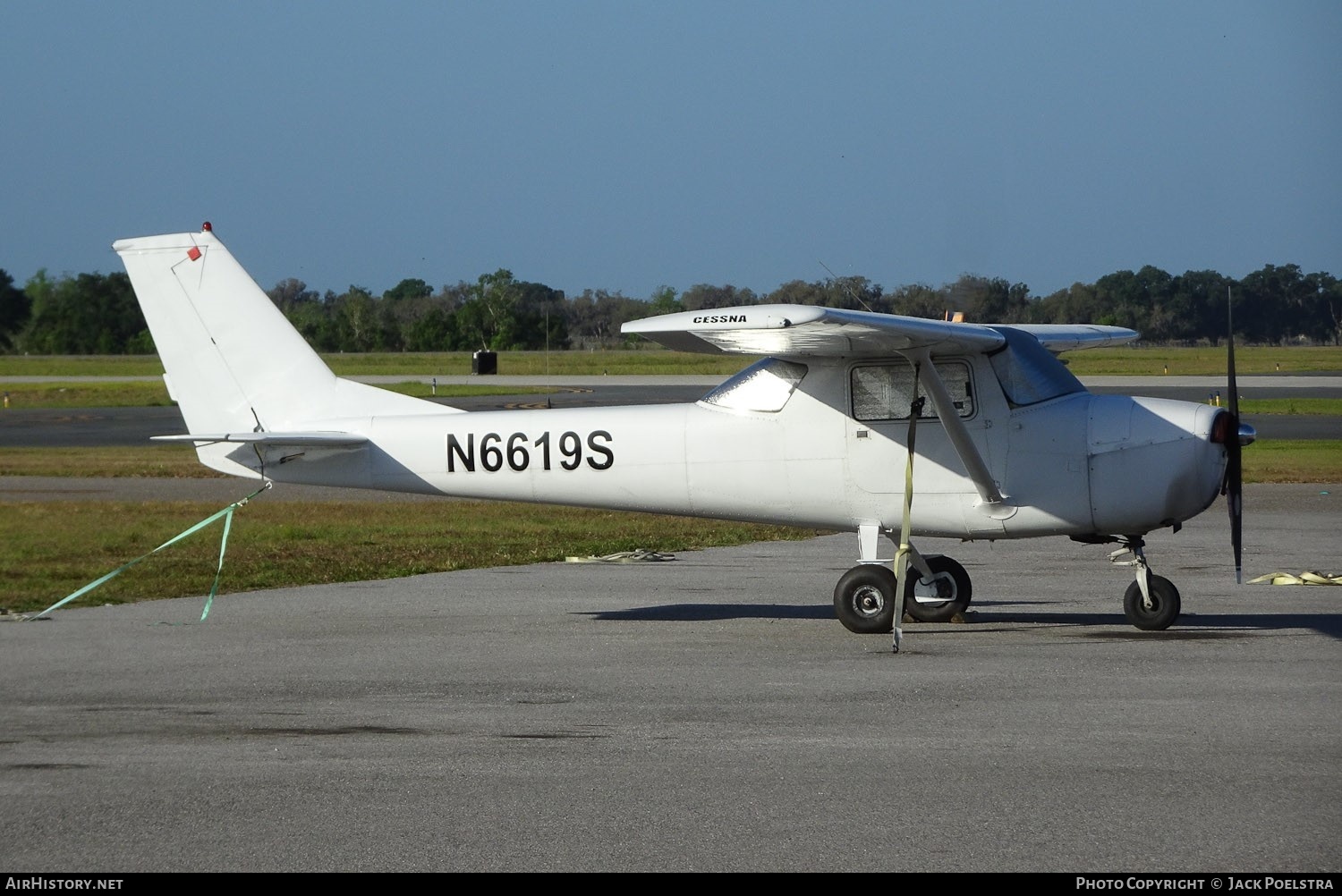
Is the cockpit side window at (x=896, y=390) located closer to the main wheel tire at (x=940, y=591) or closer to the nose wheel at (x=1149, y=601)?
the main wheel tire at (x=940, y=591)

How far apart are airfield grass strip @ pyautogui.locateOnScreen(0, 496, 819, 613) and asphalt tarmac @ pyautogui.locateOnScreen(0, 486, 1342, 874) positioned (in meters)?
1.59

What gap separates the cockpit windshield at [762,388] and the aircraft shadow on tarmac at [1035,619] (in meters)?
1.80

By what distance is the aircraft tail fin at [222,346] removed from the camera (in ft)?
40.4

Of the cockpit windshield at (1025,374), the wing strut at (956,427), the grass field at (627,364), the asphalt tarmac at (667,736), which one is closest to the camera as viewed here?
the asphalt tarmac at (667,736)

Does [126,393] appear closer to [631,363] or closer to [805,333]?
[631,363]

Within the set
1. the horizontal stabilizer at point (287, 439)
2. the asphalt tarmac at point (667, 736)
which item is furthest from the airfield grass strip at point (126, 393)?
the asphalt tarmac at point (667, 736)

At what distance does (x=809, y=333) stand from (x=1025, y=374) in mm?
2169

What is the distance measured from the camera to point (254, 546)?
58.2ft

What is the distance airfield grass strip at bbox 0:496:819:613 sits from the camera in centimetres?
1481

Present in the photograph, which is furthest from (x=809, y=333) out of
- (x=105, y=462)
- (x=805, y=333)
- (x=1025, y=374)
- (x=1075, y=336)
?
(x=105, y=462)

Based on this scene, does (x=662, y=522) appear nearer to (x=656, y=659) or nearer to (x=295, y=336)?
(x=295, y=336)

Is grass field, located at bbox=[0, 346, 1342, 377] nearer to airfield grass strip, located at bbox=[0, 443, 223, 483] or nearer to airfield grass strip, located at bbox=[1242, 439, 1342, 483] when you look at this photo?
airfield grass strip, located at bbox=[1242, 439, 1342, 483]

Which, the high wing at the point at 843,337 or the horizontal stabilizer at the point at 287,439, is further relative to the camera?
the horizontal stabilizer at the point at 287,439
